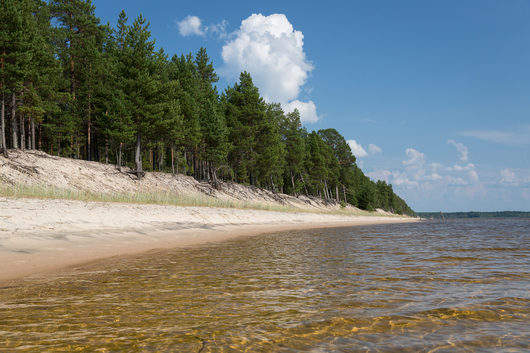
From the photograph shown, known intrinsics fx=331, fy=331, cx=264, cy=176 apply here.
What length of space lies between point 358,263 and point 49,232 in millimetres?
10628

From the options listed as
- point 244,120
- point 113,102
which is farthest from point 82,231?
point 244,120

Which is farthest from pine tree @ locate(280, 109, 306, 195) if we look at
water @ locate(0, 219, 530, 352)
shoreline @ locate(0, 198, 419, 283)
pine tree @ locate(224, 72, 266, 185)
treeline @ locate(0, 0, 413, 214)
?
water @ locate(0, 219, 530, 352)

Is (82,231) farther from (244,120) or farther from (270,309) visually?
(244,120)

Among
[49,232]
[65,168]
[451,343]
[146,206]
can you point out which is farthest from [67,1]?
[451,343]

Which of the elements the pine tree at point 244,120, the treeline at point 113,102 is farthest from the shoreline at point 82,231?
the pine tree at point 244,120

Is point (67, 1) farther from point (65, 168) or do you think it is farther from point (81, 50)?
point (65, 168)

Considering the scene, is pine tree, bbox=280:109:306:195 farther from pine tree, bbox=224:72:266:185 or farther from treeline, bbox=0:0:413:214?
pine tree, bbox=224:72:266:185

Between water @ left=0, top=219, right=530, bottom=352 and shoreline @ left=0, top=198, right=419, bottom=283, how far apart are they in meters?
1.99

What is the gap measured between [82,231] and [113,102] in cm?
2768

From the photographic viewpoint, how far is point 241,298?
18.0 ft

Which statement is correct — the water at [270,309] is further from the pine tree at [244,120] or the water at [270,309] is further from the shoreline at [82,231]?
the pine tree at [244,120]

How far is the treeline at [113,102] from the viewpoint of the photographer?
3272 cm

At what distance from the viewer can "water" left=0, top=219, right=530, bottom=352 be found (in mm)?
3654

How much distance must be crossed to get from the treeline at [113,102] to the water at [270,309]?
3063 cm
